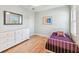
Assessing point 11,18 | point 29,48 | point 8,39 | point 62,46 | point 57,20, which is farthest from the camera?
point 57,20

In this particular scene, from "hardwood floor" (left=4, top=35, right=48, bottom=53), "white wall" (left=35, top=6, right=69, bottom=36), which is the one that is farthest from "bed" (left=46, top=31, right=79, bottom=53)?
"white wall" (left=35, top=6, right=69, bottom=36)

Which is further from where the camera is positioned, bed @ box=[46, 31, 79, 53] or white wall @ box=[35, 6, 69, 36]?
white wall @ box=[35, 6, 69, 36]

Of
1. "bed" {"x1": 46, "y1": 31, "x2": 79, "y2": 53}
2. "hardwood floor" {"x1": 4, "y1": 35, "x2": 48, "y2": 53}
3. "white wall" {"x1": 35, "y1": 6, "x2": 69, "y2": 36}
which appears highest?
"white wall" {"x1": 35, "y1": 6, "x2": 69, "y2": 36}

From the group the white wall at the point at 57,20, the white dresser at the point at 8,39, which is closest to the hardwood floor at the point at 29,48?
the white dresser at the point at 8,39

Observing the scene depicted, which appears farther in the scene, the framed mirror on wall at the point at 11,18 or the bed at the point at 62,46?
Result: the framed mirror on wall at the point at 11,18

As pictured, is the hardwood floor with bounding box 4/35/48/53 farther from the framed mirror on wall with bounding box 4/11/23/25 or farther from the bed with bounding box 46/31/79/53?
the framed mirror on wall with bounding box 4/11/23/25

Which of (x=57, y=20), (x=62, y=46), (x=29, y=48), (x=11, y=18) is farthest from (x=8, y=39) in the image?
(x=57, y=20)

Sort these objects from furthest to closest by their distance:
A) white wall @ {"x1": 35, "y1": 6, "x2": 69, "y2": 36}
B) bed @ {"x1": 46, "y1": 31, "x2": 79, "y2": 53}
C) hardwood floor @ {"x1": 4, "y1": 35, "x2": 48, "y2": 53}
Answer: white wall @ {"x1": 35, "y1": 6, "x2": 69, "y2": 36} → hardwood floor @ {"x1": 4, "y1": 35, "x2": 48, "y2": 53} → bed @ {"x1": 46, "y1": 31, "x2": 79, "y2": 53}

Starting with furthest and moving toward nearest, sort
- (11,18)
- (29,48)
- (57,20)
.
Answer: (57,20), (11,18), (29,48)

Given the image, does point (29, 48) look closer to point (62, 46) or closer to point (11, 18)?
point (62, 46)

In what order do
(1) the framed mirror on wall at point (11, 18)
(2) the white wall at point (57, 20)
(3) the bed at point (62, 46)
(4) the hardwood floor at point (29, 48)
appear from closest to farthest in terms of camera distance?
1. (3) the bed at point (62, 46)
2. (4) the hardwood floor at point (29, 48)
3. (1) the framed mirror on wall at point (11, 18)
4. (2) the white wall at point (57, 20)

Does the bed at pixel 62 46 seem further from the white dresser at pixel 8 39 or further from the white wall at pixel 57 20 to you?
the white wall at pixel 57 20

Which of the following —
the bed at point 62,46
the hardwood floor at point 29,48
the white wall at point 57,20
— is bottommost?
Result: the hardwood floor at point 29,48
